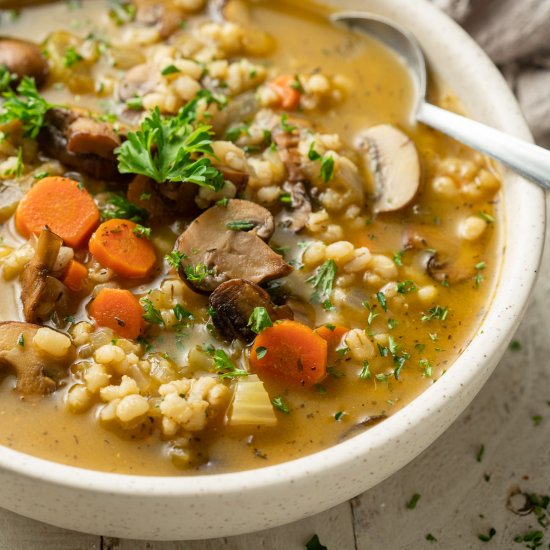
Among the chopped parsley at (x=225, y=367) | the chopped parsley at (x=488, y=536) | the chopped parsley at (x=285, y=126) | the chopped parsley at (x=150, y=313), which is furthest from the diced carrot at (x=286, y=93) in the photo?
the chopped parsley at (x=488, y=536)

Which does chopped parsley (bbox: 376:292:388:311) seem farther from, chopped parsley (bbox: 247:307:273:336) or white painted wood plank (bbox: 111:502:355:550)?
white painted wood plank (bbox: 111:502:355:550)

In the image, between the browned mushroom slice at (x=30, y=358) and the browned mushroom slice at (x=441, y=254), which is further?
the browned mushroom slice at (x=441, y=254)

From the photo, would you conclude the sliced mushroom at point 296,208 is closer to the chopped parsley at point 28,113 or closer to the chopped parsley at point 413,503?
the chopped parsley at point 28,113

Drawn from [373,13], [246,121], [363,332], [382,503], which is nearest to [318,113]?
[246,121]

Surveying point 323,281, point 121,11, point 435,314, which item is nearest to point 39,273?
point 323,281

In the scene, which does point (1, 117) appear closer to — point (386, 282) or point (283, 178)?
point (283, 178)

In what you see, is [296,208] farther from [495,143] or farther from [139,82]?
[139,82]
